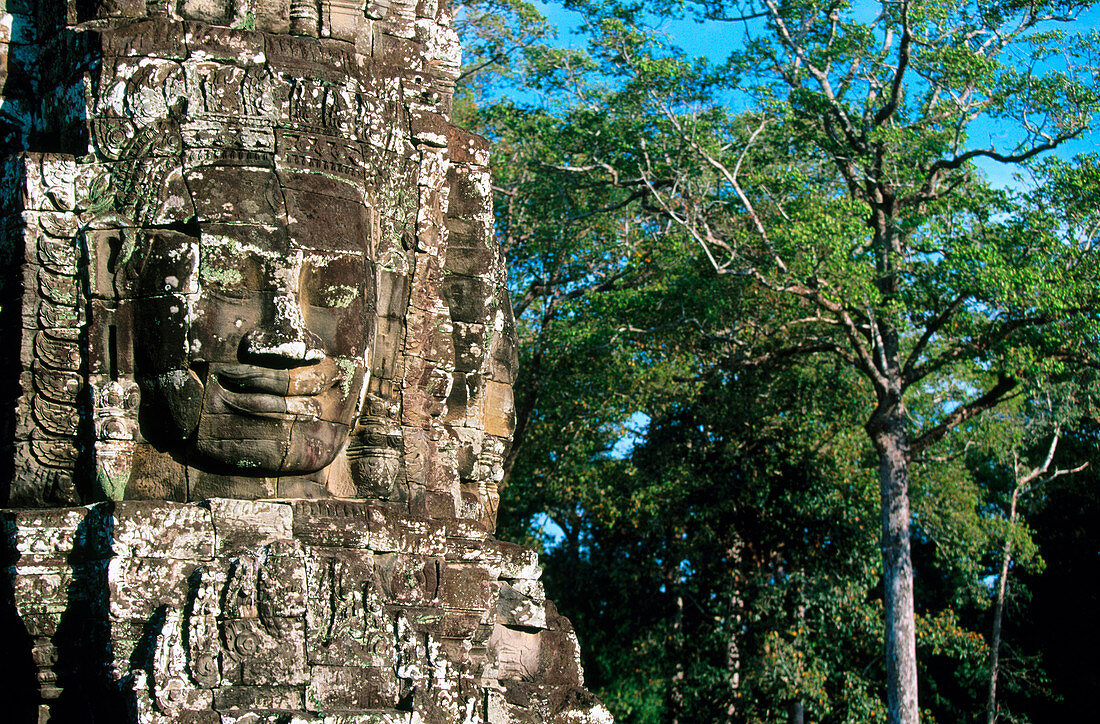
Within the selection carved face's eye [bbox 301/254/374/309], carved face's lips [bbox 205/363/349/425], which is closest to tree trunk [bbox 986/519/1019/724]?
carved face's eye [bbox 301/254/374/309]

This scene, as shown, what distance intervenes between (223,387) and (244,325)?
284 millimetres

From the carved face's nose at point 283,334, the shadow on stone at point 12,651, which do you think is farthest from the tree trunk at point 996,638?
the shadow on stone at point 12,651

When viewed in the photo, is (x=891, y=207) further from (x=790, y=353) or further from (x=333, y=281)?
(x=333, y=281)

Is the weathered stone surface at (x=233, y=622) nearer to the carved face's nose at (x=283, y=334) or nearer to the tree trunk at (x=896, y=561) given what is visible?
the carved face's nose at (x=283, y=334)

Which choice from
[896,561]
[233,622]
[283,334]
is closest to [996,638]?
[896,561]

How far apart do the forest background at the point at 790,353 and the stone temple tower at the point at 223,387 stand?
957 cm

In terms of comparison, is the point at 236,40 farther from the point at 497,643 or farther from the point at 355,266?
the point at 497,643

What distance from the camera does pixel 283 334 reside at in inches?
219

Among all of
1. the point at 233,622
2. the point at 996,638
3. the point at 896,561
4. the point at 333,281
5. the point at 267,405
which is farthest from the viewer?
the point at 996,638

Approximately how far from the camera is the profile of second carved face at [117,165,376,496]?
5562 millimetres

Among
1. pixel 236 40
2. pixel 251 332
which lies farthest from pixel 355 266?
pixel 236 40

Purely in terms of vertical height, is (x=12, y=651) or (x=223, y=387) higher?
(x=223, y=387)

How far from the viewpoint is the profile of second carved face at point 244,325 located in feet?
18.2

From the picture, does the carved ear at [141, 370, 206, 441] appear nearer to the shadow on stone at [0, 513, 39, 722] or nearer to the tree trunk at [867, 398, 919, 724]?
the shadow on stone at [0, 513, 39, 722]
